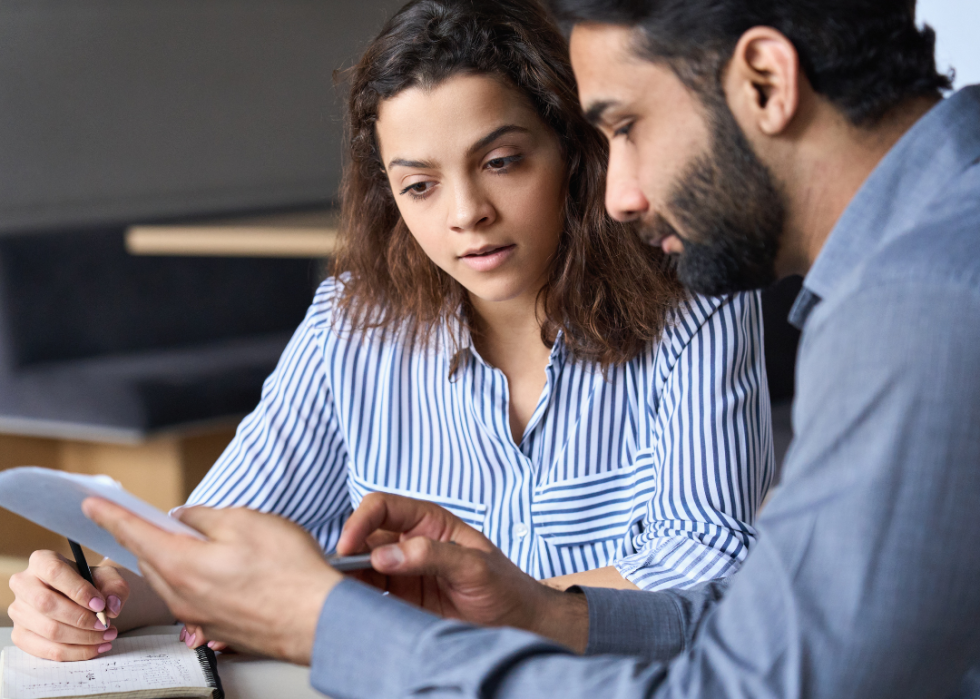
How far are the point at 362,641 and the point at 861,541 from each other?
323 mm

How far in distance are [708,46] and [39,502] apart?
610 mm

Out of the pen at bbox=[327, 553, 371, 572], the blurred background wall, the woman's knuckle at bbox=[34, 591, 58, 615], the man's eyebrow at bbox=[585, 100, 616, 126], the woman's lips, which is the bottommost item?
the woman's knuckle at bbox=[34, 591, 58, 615]

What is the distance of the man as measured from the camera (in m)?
0.55

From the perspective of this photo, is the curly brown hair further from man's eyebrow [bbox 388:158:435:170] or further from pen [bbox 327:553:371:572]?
pen [bbox 327:553:371:572]

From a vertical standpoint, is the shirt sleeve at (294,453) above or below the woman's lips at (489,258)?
below

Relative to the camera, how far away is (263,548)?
0.71m

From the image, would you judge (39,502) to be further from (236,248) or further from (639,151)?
(236,248)

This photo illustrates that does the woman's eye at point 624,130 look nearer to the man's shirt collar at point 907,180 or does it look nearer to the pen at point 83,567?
the man's shirt collar at point 907,180

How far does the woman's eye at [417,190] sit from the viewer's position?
1.18m

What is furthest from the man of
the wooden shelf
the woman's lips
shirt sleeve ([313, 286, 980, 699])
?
the wooden shelf

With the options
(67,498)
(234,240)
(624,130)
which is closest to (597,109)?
(624,130)

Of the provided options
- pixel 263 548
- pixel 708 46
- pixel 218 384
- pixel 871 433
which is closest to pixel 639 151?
pixel 708 46

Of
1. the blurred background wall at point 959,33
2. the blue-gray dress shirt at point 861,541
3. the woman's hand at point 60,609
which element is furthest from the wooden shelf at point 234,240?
the blue-gray dress shirt at point 861,541

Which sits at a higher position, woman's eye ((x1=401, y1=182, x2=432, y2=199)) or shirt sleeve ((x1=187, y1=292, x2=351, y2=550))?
woman's eye ((x1=401, y1=182, x2=432, y2=199))
